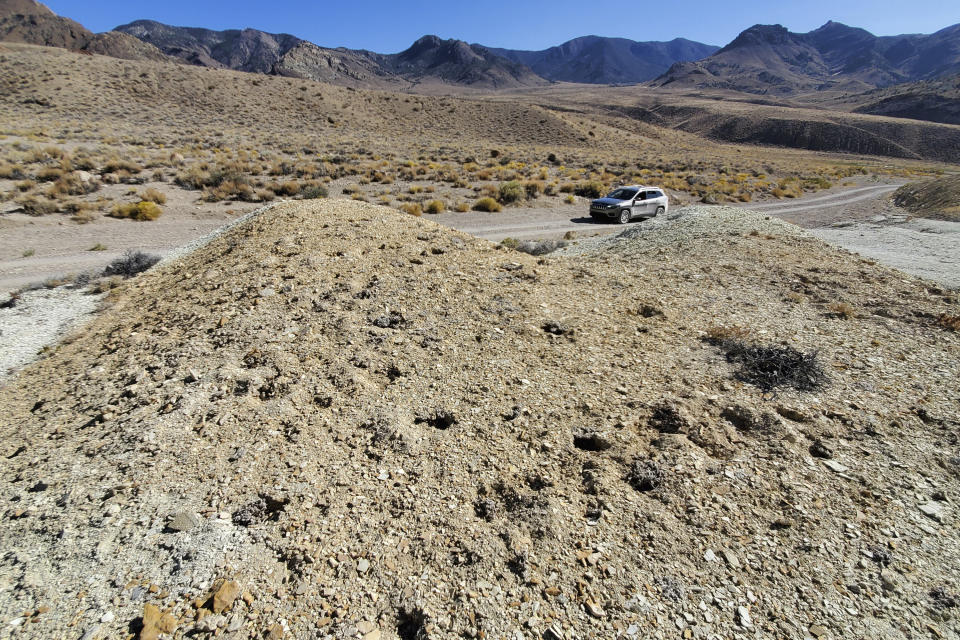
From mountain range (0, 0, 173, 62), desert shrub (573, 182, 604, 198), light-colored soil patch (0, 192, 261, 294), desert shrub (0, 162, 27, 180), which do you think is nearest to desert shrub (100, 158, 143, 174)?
desert shrub (0, 162, 27, 180)

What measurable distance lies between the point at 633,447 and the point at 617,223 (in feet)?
63.6

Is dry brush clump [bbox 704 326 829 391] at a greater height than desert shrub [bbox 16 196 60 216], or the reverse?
desert shrub [bbox 16 196 60 216]

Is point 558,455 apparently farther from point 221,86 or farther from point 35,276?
point 221,86

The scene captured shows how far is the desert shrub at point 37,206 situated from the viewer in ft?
57.9

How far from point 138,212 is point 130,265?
832cm

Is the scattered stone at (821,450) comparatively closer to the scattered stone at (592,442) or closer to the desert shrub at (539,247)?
the scattered stone at (592,442)

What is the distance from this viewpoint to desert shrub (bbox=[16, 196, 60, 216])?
57.9 ft

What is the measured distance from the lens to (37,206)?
17688 mm

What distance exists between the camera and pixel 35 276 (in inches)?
493

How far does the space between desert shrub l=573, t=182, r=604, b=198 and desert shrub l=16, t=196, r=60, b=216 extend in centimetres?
2692

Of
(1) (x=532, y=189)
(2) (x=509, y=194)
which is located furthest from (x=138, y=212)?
(1) (x=532, y=189)

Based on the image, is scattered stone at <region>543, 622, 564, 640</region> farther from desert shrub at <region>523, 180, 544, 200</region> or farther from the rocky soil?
desert shrub at <region>523, 180, 544, 200</region>

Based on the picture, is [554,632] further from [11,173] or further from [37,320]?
[11,173]

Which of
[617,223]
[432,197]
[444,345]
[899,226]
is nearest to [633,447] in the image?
[444,345]
